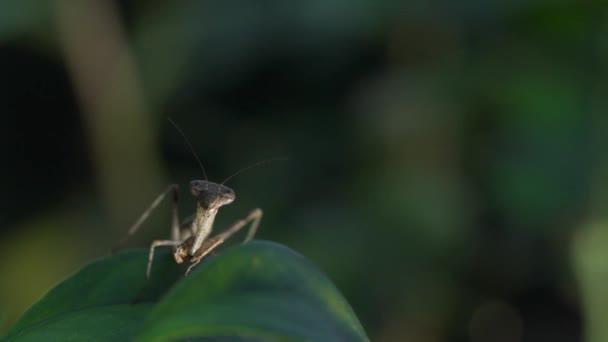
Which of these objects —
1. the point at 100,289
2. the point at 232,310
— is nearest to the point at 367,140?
the point at 100,289

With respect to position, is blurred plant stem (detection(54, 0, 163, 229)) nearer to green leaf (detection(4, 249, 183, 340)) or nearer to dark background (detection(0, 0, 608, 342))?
dark background (detection(0, 0, 608, 342))

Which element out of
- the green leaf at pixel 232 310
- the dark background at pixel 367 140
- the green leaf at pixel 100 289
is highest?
the green leaf at pixel 232 310

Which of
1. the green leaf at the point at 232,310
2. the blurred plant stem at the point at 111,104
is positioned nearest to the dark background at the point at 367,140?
the blurred plant stem at the point at 111,104

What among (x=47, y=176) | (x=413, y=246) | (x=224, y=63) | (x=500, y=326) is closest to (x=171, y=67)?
(x=224, y=63)

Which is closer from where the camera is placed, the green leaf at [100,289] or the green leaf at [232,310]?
the green leaf at [232,310]

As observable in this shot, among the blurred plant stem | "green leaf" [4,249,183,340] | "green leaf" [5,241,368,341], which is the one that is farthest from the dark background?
"green leaf" [5,241,368,341]

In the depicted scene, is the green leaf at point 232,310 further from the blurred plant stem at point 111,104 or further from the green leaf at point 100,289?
the blurred plant stem at point 111,104

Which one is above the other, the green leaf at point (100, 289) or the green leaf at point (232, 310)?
the green leaf at point (232, 310)
